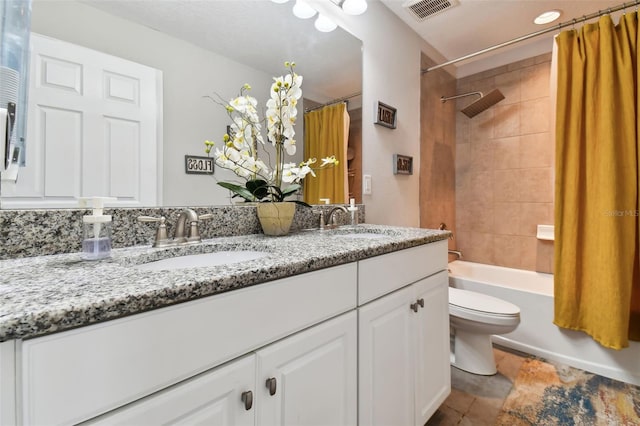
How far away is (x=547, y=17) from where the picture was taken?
2.00 m

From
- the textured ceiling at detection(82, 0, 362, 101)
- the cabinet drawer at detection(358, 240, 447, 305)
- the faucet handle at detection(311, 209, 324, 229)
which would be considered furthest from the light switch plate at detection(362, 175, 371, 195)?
the cabinet drawer at detection(358, 240, 447, 305)

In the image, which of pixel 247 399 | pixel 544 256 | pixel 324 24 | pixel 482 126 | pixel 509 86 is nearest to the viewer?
pixel 247 399

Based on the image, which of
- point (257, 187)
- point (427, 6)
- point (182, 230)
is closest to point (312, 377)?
point (182, 230)

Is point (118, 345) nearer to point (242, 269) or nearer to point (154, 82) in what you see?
point (242, 269)

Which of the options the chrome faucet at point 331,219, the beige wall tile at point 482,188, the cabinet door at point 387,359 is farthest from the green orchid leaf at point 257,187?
the beige wall tile at point 482,188

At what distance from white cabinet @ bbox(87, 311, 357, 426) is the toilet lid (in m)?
1.11

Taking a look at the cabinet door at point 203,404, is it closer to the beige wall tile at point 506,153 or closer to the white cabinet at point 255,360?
the white cabinet at point 255,360

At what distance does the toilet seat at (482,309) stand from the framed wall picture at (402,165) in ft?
2.87

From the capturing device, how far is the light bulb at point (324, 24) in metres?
1.52

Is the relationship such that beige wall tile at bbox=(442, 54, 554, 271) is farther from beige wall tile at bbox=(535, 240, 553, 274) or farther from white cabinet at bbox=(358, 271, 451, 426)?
white cabinet at bbox=(358, 271, 451, 426)

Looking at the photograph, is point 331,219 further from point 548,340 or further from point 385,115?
point 548,340

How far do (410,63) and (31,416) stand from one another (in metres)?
2.46

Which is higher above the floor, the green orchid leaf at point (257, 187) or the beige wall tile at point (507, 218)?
the green orchid leaf at point (257, 187)

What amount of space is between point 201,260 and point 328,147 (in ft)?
3.11
